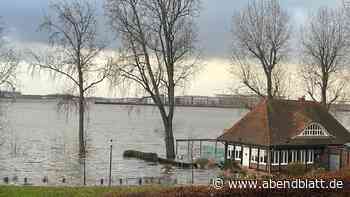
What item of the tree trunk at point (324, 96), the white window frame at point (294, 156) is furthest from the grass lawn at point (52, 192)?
the tree trunk at point (324, 96)

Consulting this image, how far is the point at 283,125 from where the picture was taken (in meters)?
41.6

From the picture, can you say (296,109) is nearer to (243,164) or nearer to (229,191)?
(243,164)

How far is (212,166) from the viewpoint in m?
44.6

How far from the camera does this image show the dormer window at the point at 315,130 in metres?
40.7

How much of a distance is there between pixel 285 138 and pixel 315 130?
2846 mm

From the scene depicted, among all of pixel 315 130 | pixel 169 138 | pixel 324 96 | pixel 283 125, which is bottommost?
pixel 169 138

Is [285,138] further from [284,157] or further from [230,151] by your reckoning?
[230,151]

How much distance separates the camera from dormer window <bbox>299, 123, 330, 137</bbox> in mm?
40719

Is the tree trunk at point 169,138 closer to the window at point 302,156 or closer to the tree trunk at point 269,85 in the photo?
the tree trunk at point 269,85

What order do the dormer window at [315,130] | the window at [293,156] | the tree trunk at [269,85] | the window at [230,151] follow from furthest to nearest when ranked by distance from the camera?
the tree trunk at [269,85]
the window at [230,151]
the dormer window at [315,130]
the window at [293,156]

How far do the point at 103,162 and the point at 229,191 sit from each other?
3325 centimetres

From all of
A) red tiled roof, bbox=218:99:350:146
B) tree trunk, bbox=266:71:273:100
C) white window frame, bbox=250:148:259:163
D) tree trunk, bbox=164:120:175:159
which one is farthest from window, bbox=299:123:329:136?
tree trunk, bbox=164:120:175:159

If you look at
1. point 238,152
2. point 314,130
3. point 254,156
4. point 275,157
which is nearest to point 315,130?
point 314,130

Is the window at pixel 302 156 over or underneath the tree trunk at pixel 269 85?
underneath
